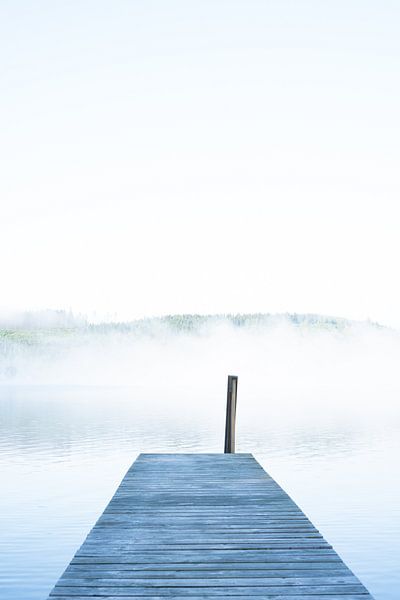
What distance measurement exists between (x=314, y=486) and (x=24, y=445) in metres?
14.1

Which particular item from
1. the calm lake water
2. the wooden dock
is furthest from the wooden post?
the wooden dock

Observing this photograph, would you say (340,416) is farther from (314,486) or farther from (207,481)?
(207,481)

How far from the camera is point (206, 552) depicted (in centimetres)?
720

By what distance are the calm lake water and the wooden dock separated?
1.96 metres

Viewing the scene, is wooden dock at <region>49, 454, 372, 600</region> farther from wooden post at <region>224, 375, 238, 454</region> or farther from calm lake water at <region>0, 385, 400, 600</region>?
wooden post at <region>224, 375, 238, 454</region>

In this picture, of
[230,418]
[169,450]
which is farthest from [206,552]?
[169,450]

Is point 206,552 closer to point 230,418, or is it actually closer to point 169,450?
point 230,418

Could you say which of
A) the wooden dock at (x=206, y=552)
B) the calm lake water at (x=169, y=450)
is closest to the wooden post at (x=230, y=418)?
the calm lake water at (x=169, y=450)

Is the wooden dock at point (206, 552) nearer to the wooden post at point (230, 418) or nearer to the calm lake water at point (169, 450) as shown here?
the calm lake water at point (169, 450)

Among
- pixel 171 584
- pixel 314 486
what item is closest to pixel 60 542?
pixel 171 584

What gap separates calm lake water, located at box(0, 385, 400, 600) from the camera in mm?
11656

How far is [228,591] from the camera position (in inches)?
234

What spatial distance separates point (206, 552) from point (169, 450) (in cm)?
2013

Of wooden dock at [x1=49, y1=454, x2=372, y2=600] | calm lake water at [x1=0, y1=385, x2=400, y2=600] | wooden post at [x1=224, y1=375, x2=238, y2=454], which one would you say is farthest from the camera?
wooden post at [x1=224, y1=375, x2=238, y2=454]
